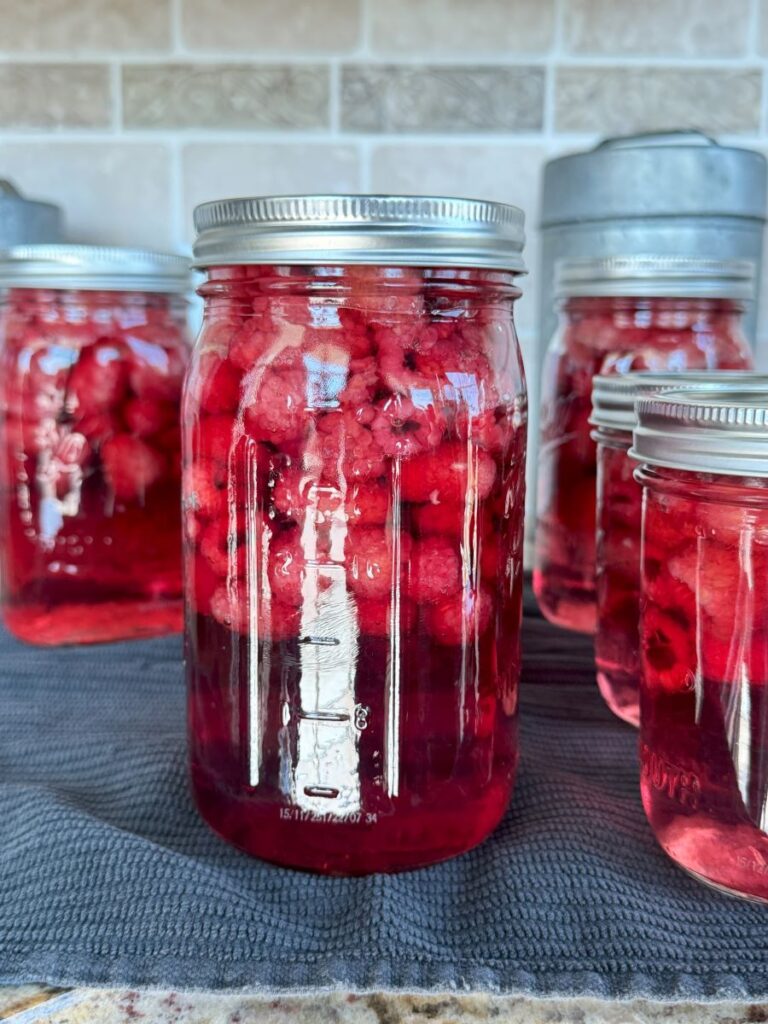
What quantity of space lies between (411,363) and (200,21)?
30.8 inches

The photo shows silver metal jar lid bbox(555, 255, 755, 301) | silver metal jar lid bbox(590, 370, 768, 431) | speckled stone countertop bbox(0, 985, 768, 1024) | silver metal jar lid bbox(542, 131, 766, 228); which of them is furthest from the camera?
silver metal jar lid bbox(542, 131, 766, 228)

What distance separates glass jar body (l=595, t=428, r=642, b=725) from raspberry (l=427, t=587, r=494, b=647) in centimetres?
16

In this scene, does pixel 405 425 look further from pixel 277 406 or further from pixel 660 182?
pixel 660 182

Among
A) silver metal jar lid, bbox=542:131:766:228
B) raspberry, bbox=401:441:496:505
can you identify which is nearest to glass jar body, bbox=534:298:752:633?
silver metal jar lid, bbox=542:131:766:228

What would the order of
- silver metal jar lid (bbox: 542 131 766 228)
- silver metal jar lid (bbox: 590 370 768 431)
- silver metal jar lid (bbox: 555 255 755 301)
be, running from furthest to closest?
silver metal jar lid (bbox: 542 131 766 228)
silver metal jar lid (bbox: 555 255 755 301)
silver metal jar lid (bbox: 590 370 768 431)

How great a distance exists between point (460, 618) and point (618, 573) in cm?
19

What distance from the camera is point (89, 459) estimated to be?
2.41 feet

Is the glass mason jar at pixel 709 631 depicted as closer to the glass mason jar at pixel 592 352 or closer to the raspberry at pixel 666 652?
the raspberry at pixel 666 652

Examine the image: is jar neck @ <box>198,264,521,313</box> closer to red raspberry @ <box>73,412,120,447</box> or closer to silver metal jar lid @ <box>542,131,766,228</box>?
red raspberry @ <box>73,412,120,447</box>

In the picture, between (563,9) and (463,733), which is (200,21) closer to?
(563,9)

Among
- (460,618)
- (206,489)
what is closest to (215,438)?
(206,489)

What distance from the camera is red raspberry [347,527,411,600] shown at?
449 mm

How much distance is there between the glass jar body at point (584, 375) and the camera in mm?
682

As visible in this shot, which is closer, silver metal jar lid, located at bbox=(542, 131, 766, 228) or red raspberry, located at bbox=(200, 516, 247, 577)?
red raspberry, located at bbox=(200, 516, 247, 577)
